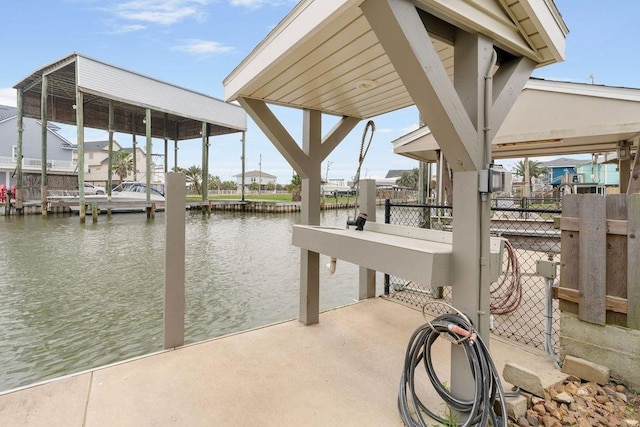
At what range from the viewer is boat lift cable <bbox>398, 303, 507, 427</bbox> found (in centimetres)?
139

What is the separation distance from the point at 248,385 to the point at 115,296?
4.07m

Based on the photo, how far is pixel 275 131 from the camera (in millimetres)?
2689

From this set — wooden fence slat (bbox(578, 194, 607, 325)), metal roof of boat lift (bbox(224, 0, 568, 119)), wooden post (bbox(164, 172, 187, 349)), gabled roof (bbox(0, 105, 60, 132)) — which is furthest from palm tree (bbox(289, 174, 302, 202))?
wooden fence slat (bbox(578, 194, 607, 325))

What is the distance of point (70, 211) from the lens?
18.0 meters

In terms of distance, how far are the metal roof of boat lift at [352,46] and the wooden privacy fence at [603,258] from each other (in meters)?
0.92

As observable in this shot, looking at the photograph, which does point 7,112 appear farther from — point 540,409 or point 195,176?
point 540,409

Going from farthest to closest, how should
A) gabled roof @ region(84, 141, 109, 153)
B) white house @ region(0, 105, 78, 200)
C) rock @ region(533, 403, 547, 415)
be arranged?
gabled roof @ region(84, 141, 109, 153) → white house @ region(0, 105, 78, 200) → rock @ region(533, 403, 547, 415)

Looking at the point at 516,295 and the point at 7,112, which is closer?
the point at 516,295

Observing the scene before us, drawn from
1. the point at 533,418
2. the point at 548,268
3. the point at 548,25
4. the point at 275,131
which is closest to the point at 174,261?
the point at 275,131

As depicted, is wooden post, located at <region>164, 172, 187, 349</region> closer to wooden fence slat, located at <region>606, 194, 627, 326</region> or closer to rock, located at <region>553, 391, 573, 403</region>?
rock, located at <region>553, 391, 573, 403</region>

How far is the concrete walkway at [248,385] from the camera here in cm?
167

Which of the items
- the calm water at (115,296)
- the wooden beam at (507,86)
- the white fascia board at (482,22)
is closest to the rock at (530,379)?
the wooden beam at (507,86)

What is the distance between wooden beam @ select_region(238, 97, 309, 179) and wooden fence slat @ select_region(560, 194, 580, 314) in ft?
6.27

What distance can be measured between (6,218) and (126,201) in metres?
4.95
